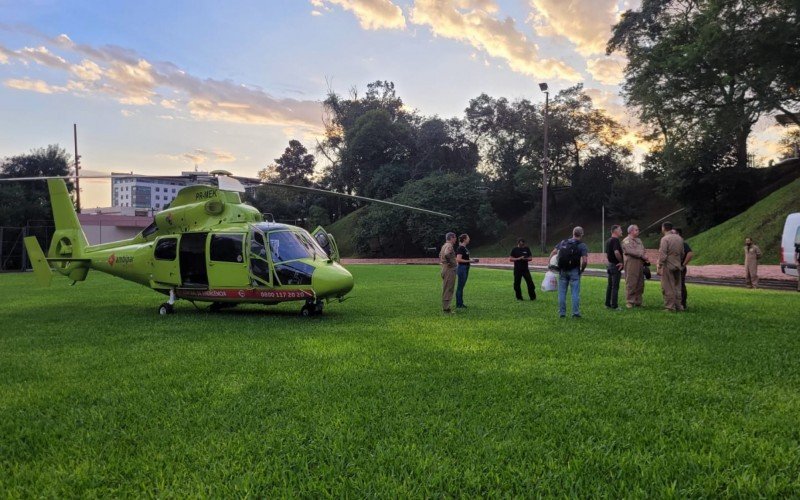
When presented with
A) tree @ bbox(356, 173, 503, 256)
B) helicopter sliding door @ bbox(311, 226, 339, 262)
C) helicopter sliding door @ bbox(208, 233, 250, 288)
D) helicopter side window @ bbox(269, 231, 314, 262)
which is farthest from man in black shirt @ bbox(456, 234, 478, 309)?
tree @ bbox(356, 173, 503, 256)

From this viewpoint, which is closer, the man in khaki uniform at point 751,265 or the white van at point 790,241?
the man in khaki uniform at point 751,265

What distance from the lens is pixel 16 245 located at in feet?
107

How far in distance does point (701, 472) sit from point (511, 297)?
33.3 ft

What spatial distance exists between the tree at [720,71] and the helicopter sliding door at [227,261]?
71.5 ft

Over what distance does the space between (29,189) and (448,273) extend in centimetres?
4371

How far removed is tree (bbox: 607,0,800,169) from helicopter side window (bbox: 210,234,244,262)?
21744 mm

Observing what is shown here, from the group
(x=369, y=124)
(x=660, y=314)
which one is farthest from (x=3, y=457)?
(x=369, y=124)

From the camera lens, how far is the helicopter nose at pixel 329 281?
9.49 meters

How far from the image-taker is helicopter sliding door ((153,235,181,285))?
10.8 metres

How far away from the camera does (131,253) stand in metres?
11.4

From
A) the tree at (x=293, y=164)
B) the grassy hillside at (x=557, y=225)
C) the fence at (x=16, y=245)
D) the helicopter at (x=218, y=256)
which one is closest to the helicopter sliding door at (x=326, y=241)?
the helicopter at (x=218, y=256)

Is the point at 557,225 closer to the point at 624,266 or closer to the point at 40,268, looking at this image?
the point at 624,266

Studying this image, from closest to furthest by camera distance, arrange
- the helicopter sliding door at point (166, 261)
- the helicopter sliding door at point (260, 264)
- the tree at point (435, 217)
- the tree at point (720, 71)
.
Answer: the helicopter sliding door at point (260, 264) < the helicopter sliding door at point (166, 261) < the tree at point (720, 71) < the tree at point (435, 217)

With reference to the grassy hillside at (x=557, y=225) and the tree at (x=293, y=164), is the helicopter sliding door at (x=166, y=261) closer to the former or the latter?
the grassy hillside at (x=557, y=225)
